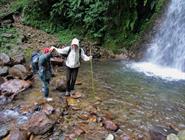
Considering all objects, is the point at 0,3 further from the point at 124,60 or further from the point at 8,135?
the point at 8,135

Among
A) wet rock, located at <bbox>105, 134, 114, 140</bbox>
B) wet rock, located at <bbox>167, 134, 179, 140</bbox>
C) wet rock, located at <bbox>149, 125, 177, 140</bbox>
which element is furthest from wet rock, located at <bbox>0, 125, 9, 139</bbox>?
wet rock, located at <bbox>167, 134, 179, 140</bbox>

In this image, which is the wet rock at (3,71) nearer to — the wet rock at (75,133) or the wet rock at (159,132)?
→ the wet rock at (75,133)

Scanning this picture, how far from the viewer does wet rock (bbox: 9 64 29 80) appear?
37.7 feet

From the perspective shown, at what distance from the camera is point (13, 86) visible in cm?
1052

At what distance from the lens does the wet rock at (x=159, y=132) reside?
7709 mm

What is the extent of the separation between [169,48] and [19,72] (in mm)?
7181

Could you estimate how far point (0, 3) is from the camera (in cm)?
2177

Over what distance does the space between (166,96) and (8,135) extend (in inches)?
204

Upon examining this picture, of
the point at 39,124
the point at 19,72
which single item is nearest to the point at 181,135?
the point at 39,124

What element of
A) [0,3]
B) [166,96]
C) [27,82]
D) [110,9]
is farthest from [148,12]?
[0,3]

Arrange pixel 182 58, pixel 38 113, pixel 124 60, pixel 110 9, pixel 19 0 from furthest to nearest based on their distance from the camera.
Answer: pixel 19 0 → pixel 110 9 → pixel 124 60 → pixel 182 58 → pixel 38 113

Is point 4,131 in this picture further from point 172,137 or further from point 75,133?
point 172,137

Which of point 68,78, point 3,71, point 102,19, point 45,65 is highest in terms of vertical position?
point 102,19

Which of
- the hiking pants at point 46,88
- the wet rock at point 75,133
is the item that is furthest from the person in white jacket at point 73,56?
the wet rock at point 75,133
